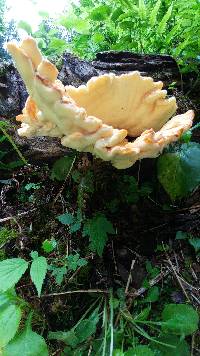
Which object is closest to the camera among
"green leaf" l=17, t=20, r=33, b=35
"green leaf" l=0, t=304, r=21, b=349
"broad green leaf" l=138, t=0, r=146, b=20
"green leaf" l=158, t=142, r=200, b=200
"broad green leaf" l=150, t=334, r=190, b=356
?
"green leaf" l=0, t=304, r=21, b=349

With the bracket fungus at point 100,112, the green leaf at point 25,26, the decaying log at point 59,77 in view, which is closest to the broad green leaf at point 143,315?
the bracket fungus at point 100,112

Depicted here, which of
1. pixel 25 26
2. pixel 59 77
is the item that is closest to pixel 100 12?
pixel 59 77

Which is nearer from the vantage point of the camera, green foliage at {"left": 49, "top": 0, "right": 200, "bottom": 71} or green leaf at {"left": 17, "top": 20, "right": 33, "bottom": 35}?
green foliage at {"left": 49, "top": 0, "right": 200, "bottom": 71}

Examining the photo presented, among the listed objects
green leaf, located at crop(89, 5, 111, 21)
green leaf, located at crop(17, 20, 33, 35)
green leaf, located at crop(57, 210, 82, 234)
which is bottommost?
green leaf, located at crop(57, 210, 82, 234)

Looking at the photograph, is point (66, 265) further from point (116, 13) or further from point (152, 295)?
Answer: point (116, 13)

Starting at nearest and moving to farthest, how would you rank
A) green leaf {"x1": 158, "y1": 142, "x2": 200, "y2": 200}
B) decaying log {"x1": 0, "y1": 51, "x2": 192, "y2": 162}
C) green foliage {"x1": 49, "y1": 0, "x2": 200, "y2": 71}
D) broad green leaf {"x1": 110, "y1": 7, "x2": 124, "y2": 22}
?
green leaf {"x1": 158, "y1": 142, "x2": 200, "y2": 200} → decaying log {"x1": 0, "y1": 51, "x2": 192, "y2": 162} → green foliage {"x1": 49, "y1": 0, "x2": 200, "y2": 71} → broad green leaf {"x1": 110, "y1": 7, "x2": 124, "y2": 22}

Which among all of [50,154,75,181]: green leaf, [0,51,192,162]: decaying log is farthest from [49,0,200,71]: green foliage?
[50,154,75,181]: green leaf

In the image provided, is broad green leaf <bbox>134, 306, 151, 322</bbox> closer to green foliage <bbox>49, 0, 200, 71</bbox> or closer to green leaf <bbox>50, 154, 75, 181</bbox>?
green leaf <bbox>50, 154, 75, 181</bbox>

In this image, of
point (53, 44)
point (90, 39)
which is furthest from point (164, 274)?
point (90, 39)
